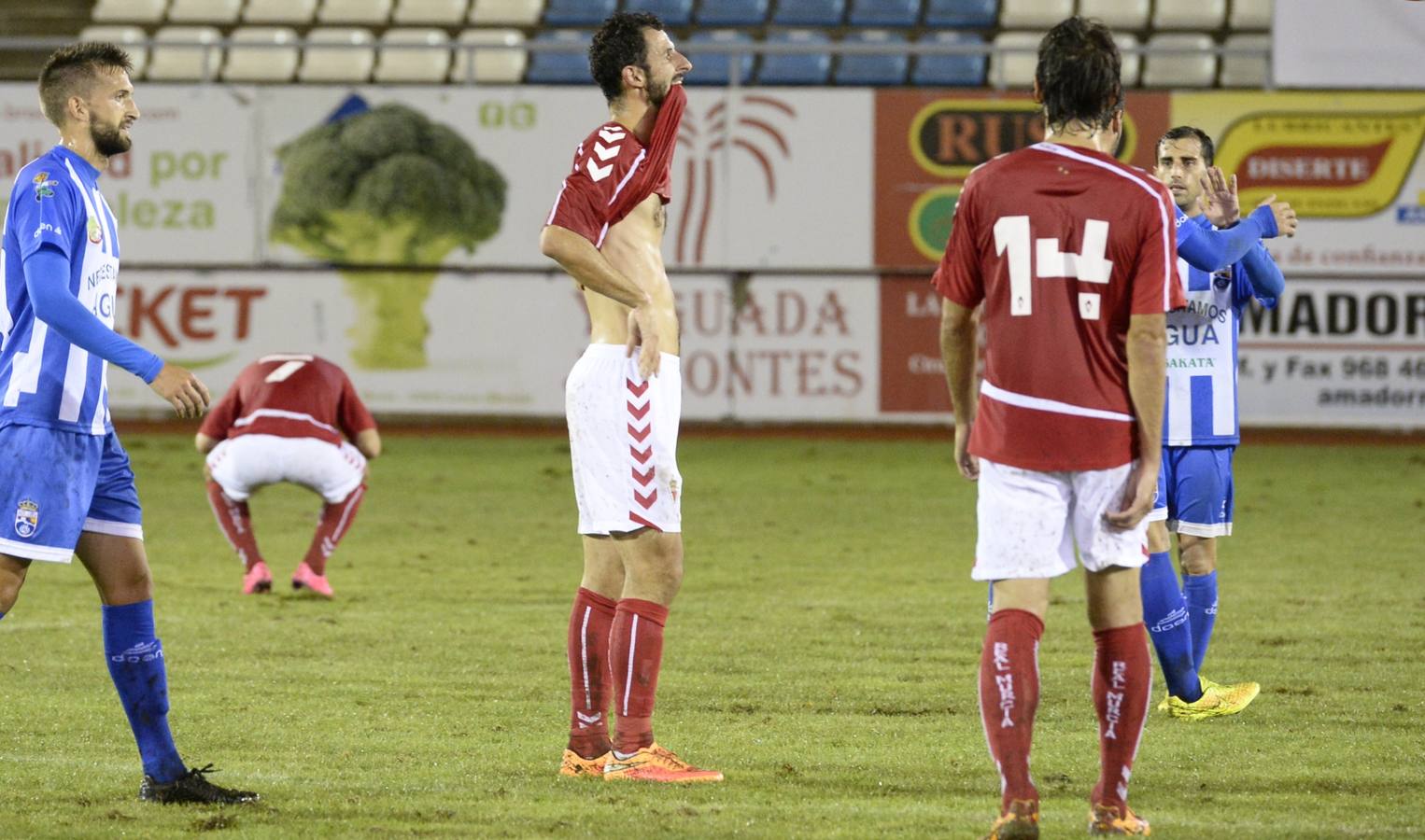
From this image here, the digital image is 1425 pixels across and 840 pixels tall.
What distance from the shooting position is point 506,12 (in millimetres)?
23594

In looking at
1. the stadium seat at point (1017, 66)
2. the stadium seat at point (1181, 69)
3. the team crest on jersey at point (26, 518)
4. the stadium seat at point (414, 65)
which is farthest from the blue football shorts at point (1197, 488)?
the stadium seat at point (414, 65)

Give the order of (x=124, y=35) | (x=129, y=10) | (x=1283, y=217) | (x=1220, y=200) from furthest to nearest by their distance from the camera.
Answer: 1. (x=129, y=10)
2. (x=124, y=35)
3. (x=1283, y=217)
4. (x=1220, y=200)

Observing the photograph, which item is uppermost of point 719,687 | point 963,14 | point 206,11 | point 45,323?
point 206,11

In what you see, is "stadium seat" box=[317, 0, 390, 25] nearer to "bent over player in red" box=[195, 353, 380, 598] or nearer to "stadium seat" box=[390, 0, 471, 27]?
"stadium seat" box=[390, 0, 471, 27]

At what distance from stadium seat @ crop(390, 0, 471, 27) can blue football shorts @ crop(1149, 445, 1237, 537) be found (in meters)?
18.0

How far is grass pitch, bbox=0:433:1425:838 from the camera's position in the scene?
510cm

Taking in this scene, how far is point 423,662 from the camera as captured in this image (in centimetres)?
780

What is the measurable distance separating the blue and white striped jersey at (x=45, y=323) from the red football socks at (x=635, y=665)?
61.7 inches

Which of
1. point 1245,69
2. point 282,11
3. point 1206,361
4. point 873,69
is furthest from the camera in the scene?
point 282,11

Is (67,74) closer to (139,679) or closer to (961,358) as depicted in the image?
(139,679)

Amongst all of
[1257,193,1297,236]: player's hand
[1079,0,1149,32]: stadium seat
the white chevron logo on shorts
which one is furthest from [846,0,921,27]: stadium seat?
the white chevron logo on shorts

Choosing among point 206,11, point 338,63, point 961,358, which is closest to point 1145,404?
point 961,358

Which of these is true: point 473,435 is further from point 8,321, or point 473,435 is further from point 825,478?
point 8,321

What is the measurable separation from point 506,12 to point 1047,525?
2014 centimetres
